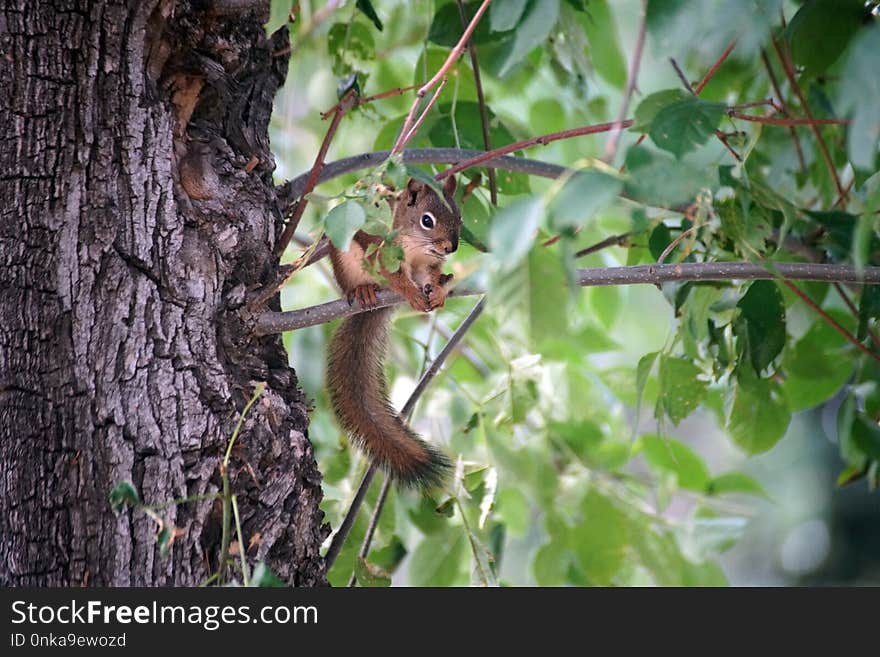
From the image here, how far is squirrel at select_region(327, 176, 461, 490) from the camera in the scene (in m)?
1.81

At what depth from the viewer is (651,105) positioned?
4.63 feet

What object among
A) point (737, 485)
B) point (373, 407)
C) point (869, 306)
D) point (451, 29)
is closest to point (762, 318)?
point (869, 306)

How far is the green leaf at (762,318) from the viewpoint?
5.39 feet

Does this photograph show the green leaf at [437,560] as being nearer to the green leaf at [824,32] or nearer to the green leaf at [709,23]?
the green leaf at [824,32]

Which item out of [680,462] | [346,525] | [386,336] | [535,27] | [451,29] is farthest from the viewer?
[680,462]

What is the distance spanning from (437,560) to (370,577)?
0.63 meters

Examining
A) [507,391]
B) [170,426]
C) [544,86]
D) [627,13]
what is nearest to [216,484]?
[170,426]

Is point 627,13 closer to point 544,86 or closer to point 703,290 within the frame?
point 544,86

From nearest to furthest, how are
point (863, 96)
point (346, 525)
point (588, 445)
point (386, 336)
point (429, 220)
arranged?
point (863, 96) → point (346, 525) → point (386, 336) → point (429, 220) → point (588, 445)

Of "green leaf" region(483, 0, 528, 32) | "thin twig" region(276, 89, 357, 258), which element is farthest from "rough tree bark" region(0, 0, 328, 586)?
"green leaf" region(483, 0, 528, 32)

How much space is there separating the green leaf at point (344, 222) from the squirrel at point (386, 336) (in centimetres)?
37

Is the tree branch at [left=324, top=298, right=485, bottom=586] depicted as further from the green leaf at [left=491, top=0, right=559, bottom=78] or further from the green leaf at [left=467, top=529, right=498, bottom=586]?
the green leaf at [left=491, top=0, right=559, bottom=78]

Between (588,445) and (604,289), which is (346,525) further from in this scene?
(604,289)

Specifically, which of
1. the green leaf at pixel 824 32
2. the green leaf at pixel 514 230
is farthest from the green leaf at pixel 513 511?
the green leaf at pixel 514 230
